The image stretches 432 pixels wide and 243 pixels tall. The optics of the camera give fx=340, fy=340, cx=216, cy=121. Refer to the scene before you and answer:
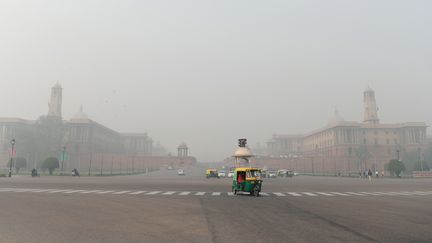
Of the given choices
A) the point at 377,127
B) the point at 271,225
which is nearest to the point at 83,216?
the point at 271,225

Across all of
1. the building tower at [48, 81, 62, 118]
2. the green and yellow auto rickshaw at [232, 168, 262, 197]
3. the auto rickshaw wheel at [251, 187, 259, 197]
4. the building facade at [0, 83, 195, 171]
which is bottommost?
the auto rickshaw wheel at [251, 187, 259, 197]

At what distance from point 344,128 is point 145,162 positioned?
87.1 metres

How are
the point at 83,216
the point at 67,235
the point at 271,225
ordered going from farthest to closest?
the point at 83,216
the point at 271,225
the point at 67,235

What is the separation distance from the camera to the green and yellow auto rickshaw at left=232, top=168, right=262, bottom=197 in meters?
24.0

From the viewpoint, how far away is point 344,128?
150m

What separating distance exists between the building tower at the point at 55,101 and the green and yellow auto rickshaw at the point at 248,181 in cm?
13434

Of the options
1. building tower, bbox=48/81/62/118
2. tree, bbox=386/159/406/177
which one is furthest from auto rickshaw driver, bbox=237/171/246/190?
building tower, bbox=48/81/62/118

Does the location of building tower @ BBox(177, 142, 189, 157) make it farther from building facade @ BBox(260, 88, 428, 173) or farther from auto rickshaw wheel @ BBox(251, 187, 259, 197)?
auto rickshaw wheel @ BBox(251, 187, 259, 197)

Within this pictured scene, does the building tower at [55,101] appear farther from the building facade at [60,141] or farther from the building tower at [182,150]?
the building tower at [182,150]

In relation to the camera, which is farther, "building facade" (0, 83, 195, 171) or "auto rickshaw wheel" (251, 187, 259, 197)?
"building facade" (0, 83, 195, 171)

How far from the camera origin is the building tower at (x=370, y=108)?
161875 mm

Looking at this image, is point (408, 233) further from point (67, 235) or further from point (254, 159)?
point (254, 159)

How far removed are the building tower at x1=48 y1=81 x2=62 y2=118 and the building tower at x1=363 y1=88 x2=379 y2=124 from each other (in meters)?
140

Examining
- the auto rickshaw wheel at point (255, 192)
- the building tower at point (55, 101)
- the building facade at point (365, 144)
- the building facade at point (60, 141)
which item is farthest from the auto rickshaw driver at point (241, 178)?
the building tower at point (55, 101)
